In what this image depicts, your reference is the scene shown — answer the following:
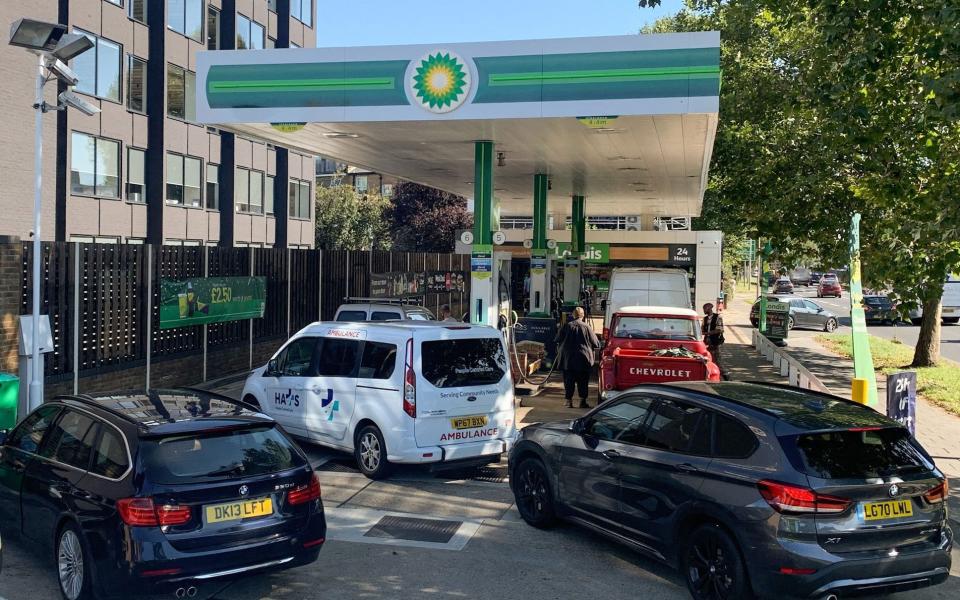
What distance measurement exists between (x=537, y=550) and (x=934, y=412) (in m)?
11.4

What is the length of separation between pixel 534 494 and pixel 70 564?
401 centimetres

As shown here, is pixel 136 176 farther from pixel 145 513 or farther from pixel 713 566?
pixel 713 566

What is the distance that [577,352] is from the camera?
14.6 meters

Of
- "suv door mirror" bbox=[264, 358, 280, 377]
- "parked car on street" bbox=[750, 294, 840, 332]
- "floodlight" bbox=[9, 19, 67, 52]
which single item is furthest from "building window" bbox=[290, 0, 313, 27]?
"suv door mirror" bbox=[264, 358, 280, 377]

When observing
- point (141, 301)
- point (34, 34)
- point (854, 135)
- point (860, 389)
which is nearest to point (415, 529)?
point (860, 389)

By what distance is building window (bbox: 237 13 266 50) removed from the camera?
37188 mm

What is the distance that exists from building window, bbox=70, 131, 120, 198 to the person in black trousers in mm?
20431

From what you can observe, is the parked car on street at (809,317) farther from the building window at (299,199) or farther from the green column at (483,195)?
the green column at (483,195)

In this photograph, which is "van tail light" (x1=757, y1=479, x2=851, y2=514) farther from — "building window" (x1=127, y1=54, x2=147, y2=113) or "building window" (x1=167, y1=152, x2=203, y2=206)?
"building window" (x1=167, y1=152, x2=203, y2=206)

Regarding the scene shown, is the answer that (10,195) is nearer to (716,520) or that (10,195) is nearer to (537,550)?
(537,550)

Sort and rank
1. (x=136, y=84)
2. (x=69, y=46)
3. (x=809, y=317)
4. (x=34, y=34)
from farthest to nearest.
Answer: (x=809, y=317), (x=136, y=84), (x=69, y=46), (x=34, y=34)

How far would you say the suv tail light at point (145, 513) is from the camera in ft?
19.1

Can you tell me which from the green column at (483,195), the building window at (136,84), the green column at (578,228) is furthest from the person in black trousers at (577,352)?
the building window at (136,84)

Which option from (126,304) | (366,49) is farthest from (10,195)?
(366,49)
